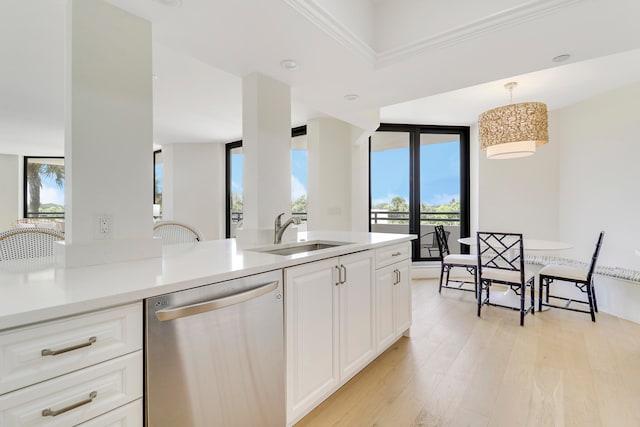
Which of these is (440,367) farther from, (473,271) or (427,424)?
(473,271)

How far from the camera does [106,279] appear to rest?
1.08m

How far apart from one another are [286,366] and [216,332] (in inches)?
→ 18.4

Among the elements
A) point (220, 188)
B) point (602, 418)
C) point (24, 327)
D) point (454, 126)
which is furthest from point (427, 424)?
point (220, 188)

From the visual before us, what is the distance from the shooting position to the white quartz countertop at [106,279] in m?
0.80

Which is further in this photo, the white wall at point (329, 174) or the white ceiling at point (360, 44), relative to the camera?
the white wall at point (329, 174)

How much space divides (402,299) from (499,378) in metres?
0.80

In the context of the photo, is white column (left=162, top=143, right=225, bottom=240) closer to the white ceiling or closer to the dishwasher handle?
the white ceiling

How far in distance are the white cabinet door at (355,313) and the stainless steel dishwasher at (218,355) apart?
51 cm

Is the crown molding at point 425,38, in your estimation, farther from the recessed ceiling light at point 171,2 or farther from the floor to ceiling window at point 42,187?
the floor to ceiling window at point 42,187

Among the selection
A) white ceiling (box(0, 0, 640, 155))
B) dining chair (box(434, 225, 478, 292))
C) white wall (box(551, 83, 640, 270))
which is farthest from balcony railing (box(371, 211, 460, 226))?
white ceiling (box(0, 0, 640, 155))

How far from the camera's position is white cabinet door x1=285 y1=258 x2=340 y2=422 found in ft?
4.88

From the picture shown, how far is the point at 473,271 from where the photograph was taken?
3922 millimetres

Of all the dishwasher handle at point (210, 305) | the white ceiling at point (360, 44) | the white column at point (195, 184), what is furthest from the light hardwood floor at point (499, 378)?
the white column at point (195, 184)

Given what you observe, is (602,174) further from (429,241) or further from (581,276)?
(429,241)
